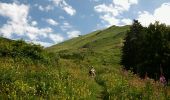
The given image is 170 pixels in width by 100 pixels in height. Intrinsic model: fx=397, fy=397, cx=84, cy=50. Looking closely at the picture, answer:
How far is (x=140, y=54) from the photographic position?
48.2 metres

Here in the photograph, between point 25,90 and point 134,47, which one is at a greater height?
point 134,47

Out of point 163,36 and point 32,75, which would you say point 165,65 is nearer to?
point 163,36

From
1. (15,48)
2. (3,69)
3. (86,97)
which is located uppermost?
(15,48)

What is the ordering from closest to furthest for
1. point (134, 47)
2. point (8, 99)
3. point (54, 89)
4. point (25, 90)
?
point (8, 99) → point (25, 90) → point (54, 89) → point (134, 47)

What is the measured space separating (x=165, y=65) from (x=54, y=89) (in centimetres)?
2953

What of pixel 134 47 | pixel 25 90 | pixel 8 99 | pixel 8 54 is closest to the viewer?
pixel 8 99

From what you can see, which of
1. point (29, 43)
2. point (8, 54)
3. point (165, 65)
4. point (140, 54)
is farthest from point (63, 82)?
point (140, 54)

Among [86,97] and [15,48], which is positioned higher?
[15,48]

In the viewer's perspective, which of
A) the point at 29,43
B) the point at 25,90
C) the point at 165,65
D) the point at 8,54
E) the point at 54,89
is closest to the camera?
the point at 25,90

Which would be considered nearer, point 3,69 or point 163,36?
point 3,69

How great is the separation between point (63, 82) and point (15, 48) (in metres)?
15.3

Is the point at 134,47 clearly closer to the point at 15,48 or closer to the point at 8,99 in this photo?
the point at 15,48

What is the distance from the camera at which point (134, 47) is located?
61.6 m

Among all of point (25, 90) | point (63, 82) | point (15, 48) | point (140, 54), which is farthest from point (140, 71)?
point (25, 90)
